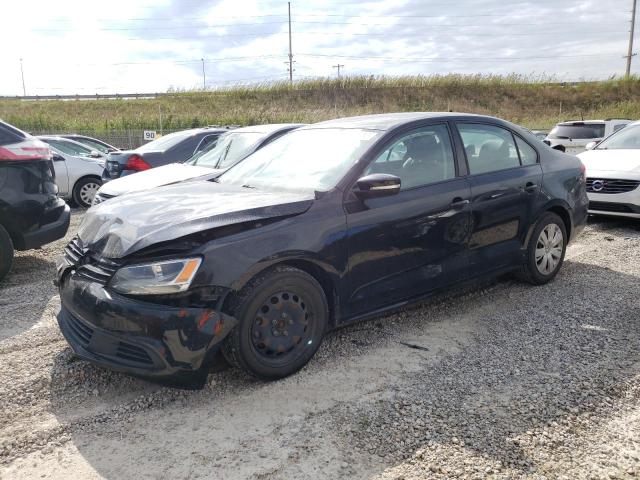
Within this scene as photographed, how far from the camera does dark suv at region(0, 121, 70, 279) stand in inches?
213

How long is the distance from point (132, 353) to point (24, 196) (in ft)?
10.8

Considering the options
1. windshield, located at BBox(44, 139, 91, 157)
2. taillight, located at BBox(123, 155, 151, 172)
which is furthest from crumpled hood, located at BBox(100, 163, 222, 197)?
windshield, located at BBox(44, 139, 91, 157)

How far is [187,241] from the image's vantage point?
313cm

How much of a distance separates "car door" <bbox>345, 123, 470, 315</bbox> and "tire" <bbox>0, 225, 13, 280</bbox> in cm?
370

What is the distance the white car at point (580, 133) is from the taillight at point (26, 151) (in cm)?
1306

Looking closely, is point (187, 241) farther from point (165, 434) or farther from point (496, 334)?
point (496, 334)

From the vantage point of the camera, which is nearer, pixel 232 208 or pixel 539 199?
pixel 232 208

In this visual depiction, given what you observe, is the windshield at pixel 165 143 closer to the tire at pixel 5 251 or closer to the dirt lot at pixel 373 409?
the tire at pixel 5 251

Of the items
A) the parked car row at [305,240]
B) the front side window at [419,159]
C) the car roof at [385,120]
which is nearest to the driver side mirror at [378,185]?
the parked car row at [305,240]

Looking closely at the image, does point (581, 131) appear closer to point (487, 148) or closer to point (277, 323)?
point (487, 148)

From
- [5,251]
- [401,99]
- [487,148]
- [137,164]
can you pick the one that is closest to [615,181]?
[487,148]

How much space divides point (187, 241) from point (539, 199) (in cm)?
339

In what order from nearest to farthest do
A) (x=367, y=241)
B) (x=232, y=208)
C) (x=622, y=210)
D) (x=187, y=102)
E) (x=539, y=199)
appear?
(x=232, y=208), (x=367, y=241), (x=539, y=199), (x=622, y=210), (x=187, y=102)

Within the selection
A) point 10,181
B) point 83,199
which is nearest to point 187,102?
point 83,199
